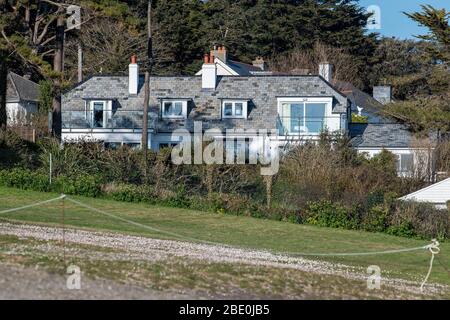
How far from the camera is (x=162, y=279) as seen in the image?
1537 centimetres

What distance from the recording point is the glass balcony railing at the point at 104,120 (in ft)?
196

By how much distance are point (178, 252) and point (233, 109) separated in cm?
4084

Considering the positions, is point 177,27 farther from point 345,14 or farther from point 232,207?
point 232,207

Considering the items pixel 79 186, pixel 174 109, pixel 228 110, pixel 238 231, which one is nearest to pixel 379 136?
pixel 228 110

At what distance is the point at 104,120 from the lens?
60.9 meters

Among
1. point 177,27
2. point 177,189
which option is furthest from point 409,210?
point 177,27

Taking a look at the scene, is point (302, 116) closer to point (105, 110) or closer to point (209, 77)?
point (209, 77)

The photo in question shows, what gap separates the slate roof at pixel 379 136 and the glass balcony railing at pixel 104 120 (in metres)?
12.6

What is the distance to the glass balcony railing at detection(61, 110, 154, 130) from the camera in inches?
2349

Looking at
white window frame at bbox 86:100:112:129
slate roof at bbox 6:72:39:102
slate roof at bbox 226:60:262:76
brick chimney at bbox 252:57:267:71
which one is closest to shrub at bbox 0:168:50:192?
white window frame at bbox 86:100:112:129

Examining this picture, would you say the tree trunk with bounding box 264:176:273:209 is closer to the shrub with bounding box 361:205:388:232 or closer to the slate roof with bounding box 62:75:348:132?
the shrub with bounding box 361:205:388:232

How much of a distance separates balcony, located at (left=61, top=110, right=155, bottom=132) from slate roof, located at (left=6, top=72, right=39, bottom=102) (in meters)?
12.5

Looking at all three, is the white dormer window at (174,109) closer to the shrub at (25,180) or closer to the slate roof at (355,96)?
the slate roof at (355,96)
